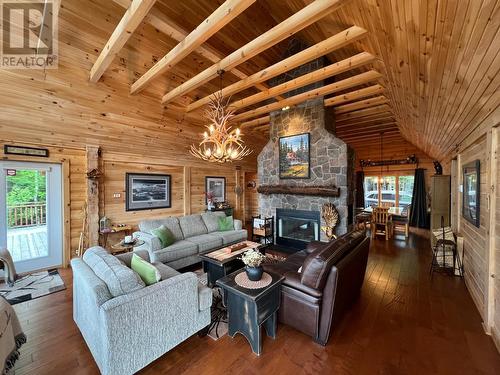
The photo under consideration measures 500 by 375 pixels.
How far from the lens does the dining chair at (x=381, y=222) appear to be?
5.70 meters

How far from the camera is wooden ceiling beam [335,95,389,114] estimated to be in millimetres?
4054

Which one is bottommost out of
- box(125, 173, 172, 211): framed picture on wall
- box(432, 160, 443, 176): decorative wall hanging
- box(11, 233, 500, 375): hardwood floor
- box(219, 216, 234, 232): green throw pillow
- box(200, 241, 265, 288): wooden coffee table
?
box(11, 233, 500, 375): hardwood floor

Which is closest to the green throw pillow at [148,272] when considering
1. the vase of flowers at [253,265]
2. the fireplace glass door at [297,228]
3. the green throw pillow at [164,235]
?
the vase of flowers at [253,265]

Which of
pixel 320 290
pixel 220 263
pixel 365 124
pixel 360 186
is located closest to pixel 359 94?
pixel 365 124

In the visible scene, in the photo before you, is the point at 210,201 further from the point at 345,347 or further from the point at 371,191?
the point at 371,191

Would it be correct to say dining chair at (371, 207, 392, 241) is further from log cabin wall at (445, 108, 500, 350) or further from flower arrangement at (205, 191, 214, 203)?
flower arrangement at (205, 191, 214, 203)

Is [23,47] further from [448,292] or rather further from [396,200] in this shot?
[396,200]

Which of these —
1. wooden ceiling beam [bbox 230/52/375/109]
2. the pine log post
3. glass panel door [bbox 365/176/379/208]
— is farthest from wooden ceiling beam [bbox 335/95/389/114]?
the pine log post

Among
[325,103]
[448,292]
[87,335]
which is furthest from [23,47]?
[448,292]

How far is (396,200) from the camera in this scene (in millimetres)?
8039

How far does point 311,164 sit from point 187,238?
3.26 metres

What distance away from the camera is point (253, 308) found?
6.07ft

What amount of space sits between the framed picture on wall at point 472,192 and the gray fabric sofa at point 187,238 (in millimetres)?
3855

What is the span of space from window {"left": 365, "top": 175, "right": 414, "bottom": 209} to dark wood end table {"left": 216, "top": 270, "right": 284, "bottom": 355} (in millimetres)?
8010
